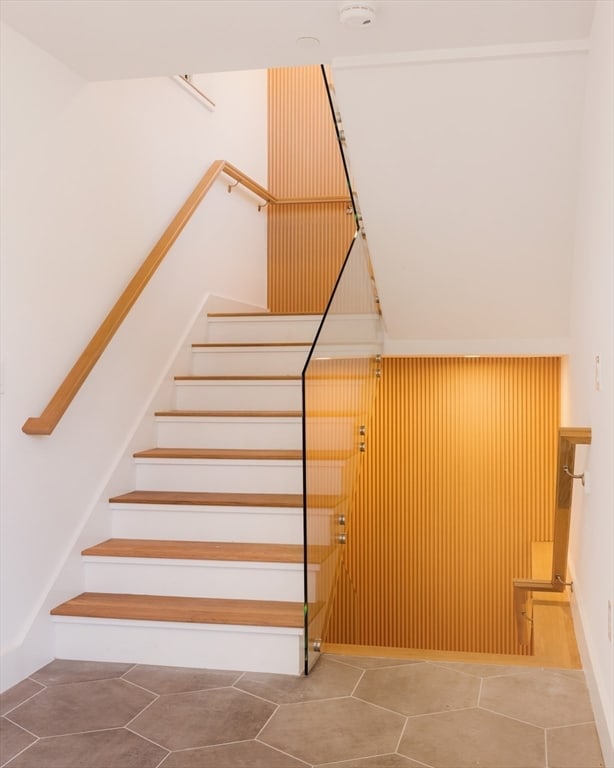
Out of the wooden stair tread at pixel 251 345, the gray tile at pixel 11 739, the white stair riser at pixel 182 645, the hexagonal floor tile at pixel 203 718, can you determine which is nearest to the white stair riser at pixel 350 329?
the wooden stair tread at pixel 251 345

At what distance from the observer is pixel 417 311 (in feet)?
16.6

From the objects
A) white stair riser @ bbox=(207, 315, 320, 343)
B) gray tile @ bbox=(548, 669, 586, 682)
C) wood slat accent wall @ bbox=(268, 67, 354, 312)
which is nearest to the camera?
gray tile @ bbox=(548, 669, 586, 682)

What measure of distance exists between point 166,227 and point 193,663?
8.62 ft

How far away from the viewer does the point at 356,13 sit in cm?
283

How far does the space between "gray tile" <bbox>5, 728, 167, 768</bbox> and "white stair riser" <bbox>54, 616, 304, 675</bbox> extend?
598mm

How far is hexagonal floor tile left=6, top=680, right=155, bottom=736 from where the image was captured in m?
2.77

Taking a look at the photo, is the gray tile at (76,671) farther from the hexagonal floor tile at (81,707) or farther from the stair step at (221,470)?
the stair step at (221,470)

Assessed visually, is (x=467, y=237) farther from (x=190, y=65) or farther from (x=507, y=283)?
(x=190, y=65)

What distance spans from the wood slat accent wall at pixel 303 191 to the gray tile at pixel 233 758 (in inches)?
191

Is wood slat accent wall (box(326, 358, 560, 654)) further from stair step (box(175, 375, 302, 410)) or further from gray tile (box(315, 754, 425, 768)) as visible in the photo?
gray tile (box(315, 754, 425, 768))

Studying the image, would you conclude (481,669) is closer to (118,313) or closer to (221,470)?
(221,470)

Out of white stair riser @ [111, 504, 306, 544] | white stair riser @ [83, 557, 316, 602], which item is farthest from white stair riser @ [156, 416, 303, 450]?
white stair riser @ [83, 557, 316, 602]

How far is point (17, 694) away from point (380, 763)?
56.4 inches

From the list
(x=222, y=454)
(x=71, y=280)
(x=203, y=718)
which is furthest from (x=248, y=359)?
(x=203, y=718)
